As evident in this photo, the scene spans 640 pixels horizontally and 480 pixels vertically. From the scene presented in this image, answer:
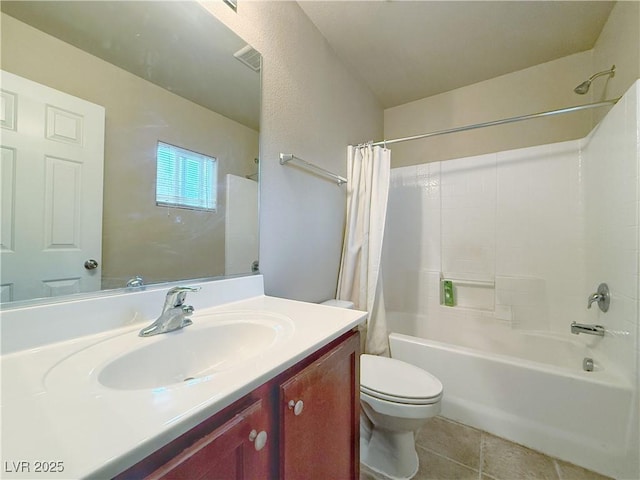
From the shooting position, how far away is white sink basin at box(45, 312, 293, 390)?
0.52m

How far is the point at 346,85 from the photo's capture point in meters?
1.86

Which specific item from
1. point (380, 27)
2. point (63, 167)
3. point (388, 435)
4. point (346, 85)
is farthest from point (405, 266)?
point (63, 167)

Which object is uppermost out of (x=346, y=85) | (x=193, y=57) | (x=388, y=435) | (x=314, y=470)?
(x=346, y=85)

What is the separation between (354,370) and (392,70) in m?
2.08

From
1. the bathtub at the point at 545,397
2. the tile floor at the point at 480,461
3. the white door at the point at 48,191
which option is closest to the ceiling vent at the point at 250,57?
the white door at the point at 48,191

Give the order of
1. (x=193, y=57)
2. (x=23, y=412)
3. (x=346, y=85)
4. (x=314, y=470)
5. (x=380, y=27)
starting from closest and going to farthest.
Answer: (x=23, y=412), (x=314, y=470), (x=193, y=57), (x=380, y=27), (x=346, y=85)

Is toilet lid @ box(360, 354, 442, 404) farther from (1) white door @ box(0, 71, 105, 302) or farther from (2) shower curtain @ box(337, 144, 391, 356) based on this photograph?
(1) white door @ box(0, 71, 105, 302)

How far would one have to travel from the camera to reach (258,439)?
0.49 m

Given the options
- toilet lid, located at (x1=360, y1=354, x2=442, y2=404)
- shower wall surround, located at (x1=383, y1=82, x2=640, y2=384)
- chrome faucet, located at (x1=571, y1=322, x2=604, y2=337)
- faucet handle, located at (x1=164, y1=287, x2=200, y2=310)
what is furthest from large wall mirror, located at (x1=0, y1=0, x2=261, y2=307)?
chrome faucet, located at (x1=571, y1=322, x2=604, y2=337)

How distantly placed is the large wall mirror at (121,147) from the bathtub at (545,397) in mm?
1325

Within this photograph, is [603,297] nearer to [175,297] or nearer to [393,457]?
[393,457]

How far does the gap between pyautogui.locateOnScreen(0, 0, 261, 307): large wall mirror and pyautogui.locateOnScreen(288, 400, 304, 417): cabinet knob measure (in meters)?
0.58

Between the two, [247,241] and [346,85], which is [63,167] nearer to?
[247,241]

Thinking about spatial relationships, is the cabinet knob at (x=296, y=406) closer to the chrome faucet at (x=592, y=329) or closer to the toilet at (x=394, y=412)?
the toilet at (x=394, y=412)
